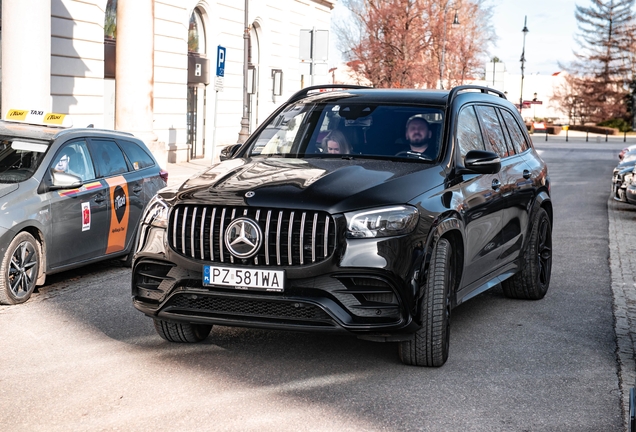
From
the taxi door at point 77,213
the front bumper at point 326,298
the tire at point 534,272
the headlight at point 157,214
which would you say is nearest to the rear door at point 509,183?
the tire at point 534,272

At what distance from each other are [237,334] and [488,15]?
54.9 metres

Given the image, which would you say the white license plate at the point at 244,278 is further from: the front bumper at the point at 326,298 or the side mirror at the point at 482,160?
the side mirror at the point at 482,160

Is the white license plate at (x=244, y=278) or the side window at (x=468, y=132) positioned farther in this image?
the side window at (x=468, y=132)

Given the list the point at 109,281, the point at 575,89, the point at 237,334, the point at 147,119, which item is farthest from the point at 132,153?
the point at 575,89

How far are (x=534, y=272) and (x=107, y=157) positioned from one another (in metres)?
4.29

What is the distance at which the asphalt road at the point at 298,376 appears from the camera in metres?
4.88

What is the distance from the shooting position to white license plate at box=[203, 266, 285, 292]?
544 centimetres

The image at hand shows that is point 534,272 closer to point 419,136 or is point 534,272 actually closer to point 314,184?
point 419,136

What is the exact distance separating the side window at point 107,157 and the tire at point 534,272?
397cm

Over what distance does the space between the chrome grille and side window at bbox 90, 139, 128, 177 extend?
413 centimetres

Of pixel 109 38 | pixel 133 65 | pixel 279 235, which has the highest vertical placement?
pixel 109 38

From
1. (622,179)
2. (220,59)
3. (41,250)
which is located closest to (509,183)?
(41,250)

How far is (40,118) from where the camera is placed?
9.95 meters

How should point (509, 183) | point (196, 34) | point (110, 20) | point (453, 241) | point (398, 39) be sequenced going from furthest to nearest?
point (398, 39)
point (196, 34)
point (110, 20)
point (509, 183)
point (453, 241)
